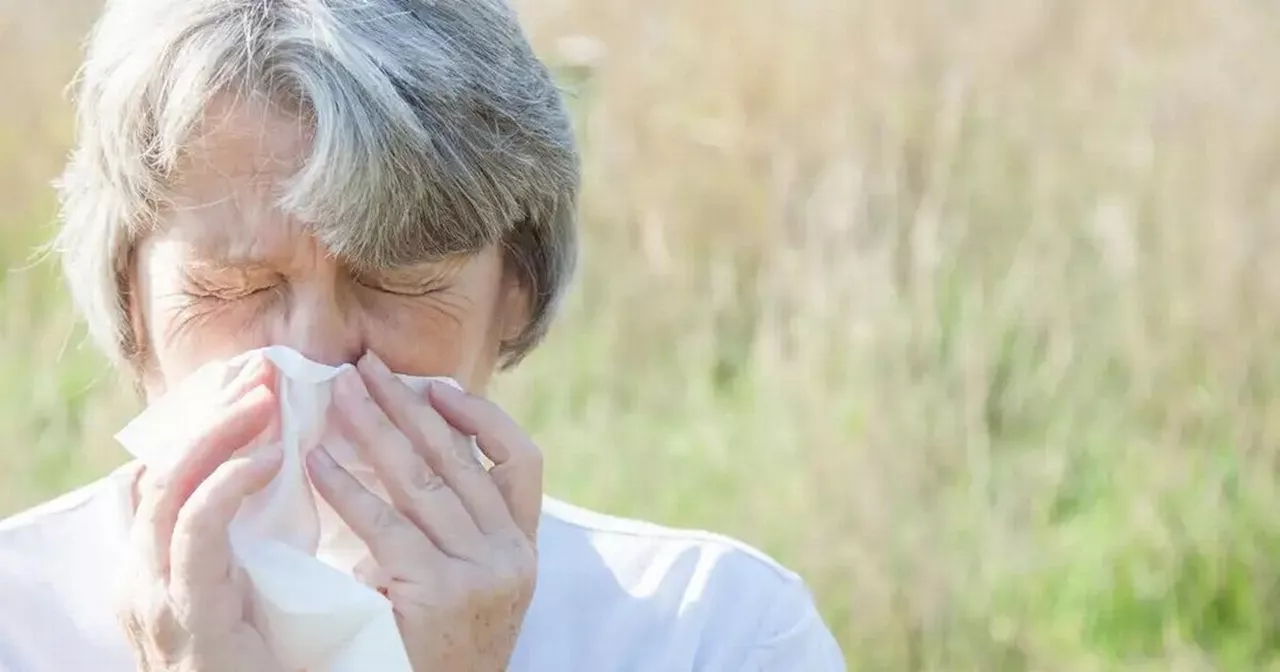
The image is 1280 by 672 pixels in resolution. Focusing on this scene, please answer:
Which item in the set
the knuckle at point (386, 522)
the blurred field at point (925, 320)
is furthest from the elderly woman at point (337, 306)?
the blurred field at point (925, 320)

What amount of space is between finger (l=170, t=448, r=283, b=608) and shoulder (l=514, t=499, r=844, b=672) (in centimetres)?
58

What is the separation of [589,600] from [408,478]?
0.51 metres

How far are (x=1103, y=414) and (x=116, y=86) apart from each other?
9.90ft

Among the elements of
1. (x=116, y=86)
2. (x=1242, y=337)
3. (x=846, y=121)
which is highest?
(x=116, y=86)

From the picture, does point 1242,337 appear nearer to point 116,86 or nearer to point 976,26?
point 976,26

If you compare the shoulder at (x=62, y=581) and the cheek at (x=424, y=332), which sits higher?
the cheek at (x=424, y=332)

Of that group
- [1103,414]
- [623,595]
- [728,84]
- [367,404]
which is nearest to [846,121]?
[728,84]

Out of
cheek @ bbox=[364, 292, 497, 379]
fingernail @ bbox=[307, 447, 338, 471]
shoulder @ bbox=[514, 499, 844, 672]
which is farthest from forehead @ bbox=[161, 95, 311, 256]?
shoulder @ bbox=[514, 499, 844, 672]

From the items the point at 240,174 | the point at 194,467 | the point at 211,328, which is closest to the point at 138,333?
the point at 211,328

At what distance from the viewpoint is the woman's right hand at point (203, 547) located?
5.23 ft

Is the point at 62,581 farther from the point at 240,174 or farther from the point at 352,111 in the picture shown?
the point at 352,111

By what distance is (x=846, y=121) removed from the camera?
15.9 feet

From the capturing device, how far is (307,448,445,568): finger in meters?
1.66

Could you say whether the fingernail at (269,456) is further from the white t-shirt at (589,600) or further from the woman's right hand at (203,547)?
the white t-shirt at (589,600)
